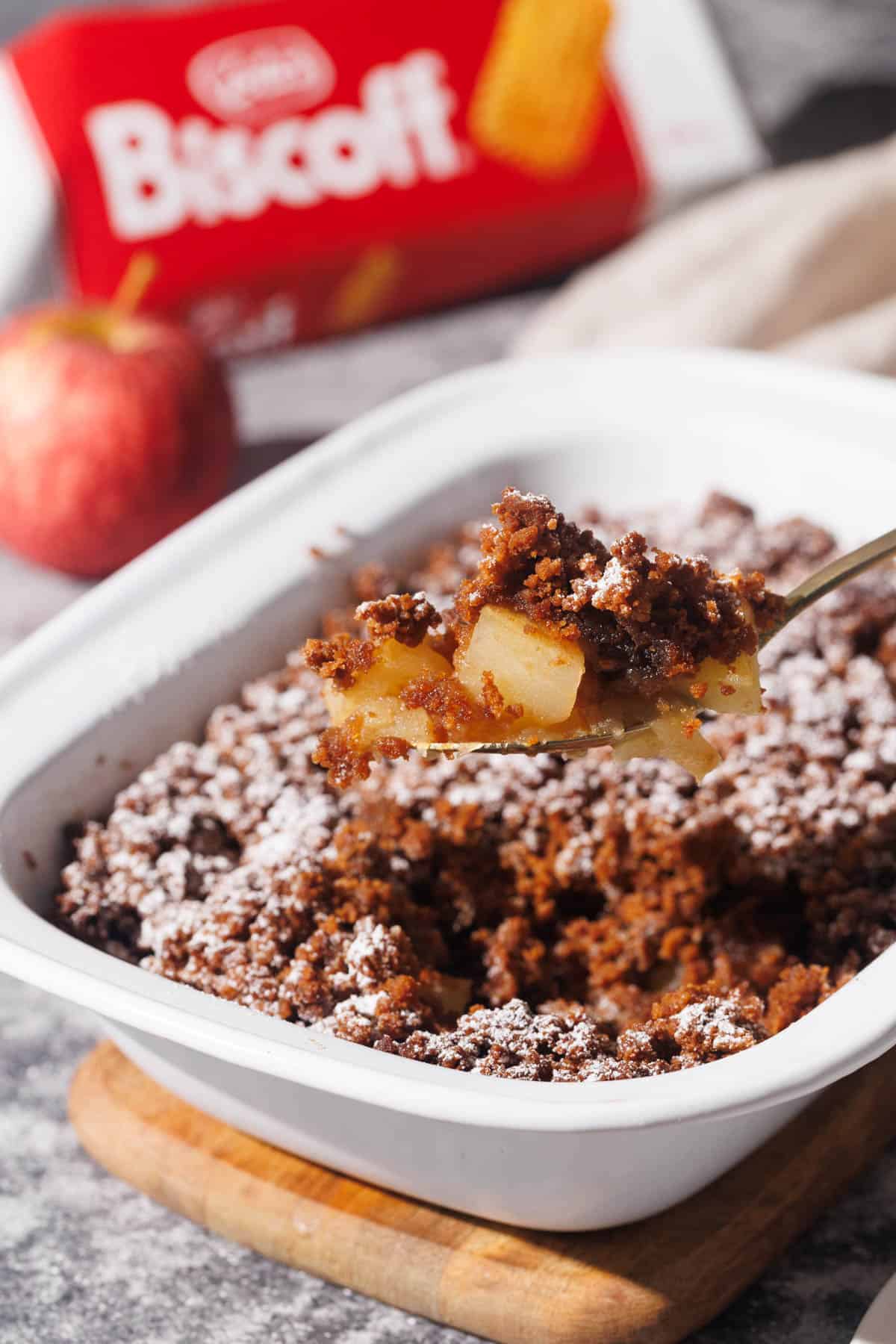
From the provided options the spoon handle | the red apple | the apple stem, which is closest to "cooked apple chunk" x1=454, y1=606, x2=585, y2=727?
the spoon handle

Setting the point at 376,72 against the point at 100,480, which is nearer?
the point at 100,480

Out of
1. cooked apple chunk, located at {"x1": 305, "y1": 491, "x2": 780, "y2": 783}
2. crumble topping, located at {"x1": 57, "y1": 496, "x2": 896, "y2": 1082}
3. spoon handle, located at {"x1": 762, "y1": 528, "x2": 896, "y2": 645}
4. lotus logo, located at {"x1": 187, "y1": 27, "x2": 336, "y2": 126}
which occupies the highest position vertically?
lotus logo, located at {"x1": 187, "y1": 27, "x2": 336, "y2": 126}

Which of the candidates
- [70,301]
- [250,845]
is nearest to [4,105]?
[70,301]

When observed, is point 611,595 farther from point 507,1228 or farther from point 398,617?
point 507,1228

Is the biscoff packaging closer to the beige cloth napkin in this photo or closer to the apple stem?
the apple stem

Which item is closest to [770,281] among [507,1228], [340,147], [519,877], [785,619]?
[340,147]

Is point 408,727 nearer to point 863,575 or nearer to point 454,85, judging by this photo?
point 863,575

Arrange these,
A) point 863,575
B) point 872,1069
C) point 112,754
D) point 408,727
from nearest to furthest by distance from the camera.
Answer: point 408,727 < point 872,1069 < point 112,754 < point 863,575
